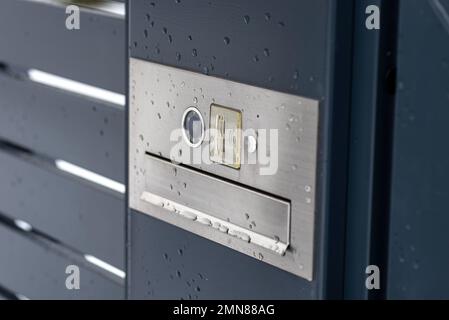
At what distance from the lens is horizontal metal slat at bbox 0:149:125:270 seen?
10.00 feet

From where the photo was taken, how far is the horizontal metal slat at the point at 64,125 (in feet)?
9.77

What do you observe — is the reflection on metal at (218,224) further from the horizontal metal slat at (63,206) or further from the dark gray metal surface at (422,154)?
the horizontal metal slat at (63,206)

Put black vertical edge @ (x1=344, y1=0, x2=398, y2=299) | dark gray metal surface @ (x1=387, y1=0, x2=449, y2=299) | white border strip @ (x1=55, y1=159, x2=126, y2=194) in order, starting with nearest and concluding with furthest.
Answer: dark gray metal surface @ (x1=387, y1=0, x2=449, y2=299) < black vertical edge @ (x1=344, y1=0, x2=398, y2=299) < white border strip @ (x1=55, y1=159, x2=126, y2=194)

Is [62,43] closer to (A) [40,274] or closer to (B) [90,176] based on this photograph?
(B) [90,176]

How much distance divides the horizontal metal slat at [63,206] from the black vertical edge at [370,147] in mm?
1006

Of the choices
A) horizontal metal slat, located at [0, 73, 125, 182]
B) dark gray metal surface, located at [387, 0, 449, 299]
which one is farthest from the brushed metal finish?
horizontal metal slat, located at [0, 73, 125, 182]

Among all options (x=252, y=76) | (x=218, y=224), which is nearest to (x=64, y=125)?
(x=218, y=224)

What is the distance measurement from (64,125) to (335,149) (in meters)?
1.31

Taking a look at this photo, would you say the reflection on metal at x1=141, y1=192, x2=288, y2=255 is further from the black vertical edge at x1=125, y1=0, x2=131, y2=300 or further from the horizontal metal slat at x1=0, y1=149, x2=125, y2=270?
the horizontal metal slat at x1=0, y1=149, x2=125, y2=270

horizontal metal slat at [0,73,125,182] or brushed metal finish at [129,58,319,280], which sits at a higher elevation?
brushed metal finish at [129,58,319,280]

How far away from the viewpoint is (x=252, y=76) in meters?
2.25

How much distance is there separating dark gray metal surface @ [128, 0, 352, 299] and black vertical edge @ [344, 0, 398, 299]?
0.08 feet

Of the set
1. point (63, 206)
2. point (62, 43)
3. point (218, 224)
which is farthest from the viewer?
point (63, 206)

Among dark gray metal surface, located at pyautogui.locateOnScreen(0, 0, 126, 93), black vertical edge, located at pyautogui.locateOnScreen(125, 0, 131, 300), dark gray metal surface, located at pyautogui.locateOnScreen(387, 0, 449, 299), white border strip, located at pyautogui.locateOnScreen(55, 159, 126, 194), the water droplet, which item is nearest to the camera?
dark gray metal surface, located at pyautogui.locateOnScreen(387, 0, 449, 299)
